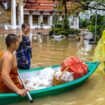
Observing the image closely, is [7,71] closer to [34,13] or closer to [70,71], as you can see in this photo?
[70,71]

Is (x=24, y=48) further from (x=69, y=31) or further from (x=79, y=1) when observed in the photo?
(x=69, y=31)

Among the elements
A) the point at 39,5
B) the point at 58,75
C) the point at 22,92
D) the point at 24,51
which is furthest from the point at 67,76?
the point at 39,5

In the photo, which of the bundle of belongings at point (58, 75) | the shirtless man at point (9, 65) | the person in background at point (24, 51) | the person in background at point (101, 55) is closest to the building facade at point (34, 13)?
the person in background at point (101, 55)

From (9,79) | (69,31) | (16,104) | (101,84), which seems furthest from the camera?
(69,31)

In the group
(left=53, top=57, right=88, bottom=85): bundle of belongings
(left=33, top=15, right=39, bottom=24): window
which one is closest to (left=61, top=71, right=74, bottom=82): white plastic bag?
(left=53, top=57, right=88, bottom=85): bundle of belongings

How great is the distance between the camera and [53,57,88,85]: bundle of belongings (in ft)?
26.6

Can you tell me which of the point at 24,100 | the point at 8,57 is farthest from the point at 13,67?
the point at 24,100

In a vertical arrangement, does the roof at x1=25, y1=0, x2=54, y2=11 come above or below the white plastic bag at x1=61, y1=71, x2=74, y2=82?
below

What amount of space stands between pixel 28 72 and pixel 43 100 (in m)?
1.31

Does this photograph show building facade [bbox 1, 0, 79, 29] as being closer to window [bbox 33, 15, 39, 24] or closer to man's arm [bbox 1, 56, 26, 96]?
window [bbox 33, 15, 39, 24]

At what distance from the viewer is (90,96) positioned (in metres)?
8.23

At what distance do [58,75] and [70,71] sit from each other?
0.38m

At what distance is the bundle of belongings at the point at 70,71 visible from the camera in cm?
810

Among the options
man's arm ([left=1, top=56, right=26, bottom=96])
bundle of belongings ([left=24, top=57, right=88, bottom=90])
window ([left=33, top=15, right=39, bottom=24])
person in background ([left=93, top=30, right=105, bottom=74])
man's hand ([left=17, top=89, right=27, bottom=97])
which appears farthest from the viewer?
window ([left=33, top=15, right=39, bottom=24])
